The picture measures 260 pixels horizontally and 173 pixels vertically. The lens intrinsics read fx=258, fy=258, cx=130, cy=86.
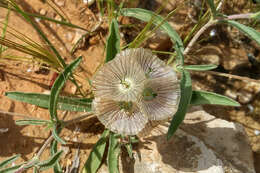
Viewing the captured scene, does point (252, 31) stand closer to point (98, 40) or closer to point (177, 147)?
point (177, 147)

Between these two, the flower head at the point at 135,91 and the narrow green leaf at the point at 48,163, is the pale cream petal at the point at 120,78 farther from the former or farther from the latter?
the narrow green leaf at the point at 48,163

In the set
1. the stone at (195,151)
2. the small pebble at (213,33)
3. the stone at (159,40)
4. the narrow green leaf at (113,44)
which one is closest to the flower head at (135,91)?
the narrow green leaf at (113,44)

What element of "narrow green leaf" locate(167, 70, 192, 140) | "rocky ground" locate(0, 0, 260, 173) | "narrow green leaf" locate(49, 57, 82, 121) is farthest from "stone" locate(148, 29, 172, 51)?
"narrow green leaf" locate(49, 57, 82, 121)

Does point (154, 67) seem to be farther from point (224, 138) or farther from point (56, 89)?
point (224, 138)

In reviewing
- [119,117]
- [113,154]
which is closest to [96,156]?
[113,154]

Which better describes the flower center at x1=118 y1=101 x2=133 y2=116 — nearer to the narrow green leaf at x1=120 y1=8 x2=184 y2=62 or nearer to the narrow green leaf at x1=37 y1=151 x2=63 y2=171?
the narrow green leaf at x1=37 y1=151 x2=63 y2=171

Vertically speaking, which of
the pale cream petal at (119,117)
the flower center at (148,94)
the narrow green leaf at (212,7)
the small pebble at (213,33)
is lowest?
the pale cream petal at (119,117)

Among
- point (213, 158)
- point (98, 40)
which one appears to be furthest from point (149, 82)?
point (98, 40)
